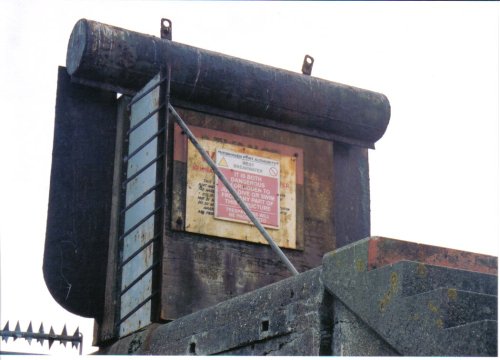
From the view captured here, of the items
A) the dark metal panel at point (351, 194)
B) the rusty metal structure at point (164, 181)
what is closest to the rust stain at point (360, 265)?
the rusty metal structure at point (164, 181)

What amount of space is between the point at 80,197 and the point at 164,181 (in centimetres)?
89

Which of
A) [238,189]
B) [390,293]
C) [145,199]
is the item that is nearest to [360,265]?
[390,293]

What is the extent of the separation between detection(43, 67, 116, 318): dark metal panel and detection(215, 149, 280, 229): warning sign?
0.88m

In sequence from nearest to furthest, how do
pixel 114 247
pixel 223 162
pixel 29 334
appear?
1. pixel 29 334
2. pixel 114 247
3. pixel 223 162

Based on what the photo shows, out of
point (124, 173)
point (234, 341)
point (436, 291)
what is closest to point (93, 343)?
point (124, 173)

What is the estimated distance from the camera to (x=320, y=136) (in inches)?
337

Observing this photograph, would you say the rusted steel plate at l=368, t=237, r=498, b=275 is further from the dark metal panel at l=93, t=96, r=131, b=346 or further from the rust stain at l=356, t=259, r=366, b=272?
the dark metal panel at l=93, t=96, r=131, b=346

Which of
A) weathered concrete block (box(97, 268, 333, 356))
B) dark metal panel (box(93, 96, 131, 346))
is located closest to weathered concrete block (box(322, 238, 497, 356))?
weathered concrete block (box(97, 268, 333, 356))

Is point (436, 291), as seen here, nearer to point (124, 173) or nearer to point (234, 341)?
point (234, 341)

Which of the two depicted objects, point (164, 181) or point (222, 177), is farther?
point (222, 177)

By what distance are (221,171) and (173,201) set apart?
0.50 metres

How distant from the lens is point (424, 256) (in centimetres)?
466

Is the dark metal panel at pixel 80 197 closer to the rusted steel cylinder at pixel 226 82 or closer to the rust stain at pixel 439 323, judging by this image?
the rusted steel cylinder at pixel 226 82

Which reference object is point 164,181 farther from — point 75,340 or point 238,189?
point 75,340
